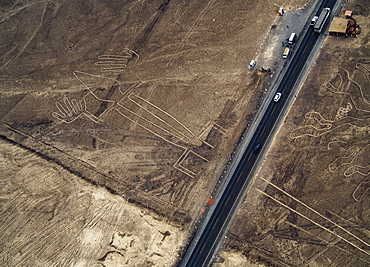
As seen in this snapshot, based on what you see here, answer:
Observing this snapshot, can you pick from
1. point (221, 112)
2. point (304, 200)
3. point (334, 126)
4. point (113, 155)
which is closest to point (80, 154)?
point (113, 155)

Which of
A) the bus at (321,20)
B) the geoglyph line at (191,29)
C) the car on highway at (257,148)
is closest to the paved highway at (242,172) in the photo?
the car on highway at (257,148)

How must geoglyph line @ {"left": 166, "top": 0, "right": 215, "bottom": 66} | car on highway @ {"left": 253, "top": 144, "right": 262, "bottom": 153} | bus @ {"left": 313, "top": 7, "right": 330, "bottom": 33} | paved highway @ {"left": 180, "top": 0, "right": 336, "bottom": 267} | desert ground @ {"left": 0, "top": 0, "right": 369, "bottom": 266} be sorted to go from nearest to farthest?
paved highway @ {"left": 180, "top": 0, "right": 336, "bottom": 267} → desert ground @ {"left": 0, "top": 0, "right": 369, "bottom": 266} → car on highway @ {"left": 253, "top": 144, "right": 262, "bottom": 153} → bus @ {"left": 313, "top": 7, "right": 330, "bottom": 33} → geoglyph line @ {"left": 166, "top": 0, "right": 215, "bottom": 66}

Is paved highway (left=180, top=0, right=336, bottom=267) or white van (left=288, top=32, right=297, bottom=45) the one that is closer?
paved highway (left=180, top=0, right=336, bottom=267)

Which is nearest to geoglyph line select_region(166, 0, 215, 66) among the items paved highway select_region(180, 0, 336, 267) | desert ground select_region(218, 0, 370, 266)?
paved highway select_region(180, 0, 336, 267)

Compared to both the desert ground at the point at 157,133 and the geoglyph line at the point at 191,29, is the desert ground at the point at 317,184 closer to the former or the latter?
the desert ground at the point at 157,133

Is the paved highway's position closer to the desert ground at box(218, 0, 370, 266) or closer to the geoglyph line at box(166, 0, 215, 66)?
the desert ground at box(218, 0, 370, 266)
